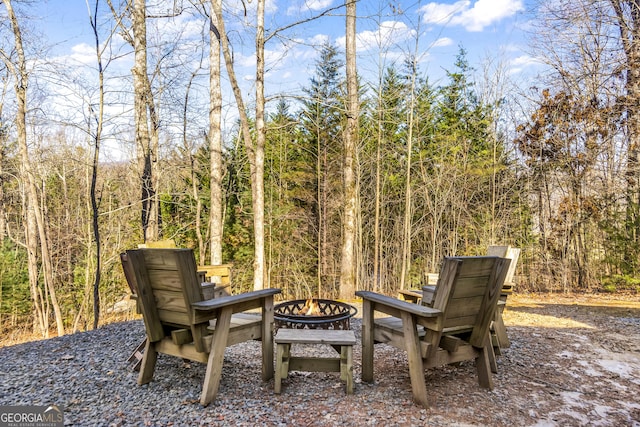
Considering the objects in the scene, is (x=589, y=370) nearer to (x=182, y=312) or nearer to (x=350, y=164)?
(x=182, y=312)

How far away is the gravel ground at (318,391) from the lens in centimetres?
199

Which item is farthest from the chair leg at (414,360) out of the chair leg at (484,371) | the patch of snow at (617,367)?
the patch of snow at (617,367)

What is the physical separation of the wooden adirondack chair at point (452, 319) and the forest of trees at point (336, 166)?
4034mm

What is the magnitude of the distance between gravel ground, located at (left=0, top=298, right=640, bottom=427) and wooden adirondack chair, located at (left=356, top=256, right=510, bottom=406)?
21 cm

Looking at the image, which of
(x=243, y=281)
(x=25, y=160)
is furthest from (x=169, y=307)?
(x=243, y=281)

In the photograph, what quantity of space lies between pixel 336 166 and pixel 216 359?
22.6 feet

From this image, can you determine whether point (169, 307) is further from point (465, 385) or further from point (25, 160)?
point (25, 160)

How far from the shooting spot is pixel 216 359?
2.13 m

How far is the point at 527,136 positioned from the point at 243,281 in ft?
23.6

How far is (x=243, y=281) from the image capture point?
888 cm

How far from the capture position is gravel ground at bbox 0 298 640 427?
1989 millimetres

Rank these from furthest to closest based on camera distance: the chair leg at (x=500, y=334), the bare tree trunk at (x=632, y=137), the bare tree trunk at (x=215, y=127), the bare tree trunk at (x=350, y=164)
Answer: the bare tree trunk at (x=350, y=164)
the bare tree trunk at (x=632, y=137)
the bare tree trunk at (x=215, y=127)
the chair leg at (x=500, y=334)

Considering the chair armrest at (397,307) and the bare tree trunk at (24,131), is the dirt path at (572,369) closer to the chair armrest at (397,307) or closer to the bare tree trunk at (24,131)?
the chair armrest at (397,307)

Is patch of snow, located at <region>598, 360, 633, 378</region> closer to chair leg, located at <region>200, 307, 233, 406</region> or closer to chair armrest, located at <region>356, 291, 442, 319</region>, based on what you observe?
chair armrest, located at <region>356, 291, 442, 319</region>
